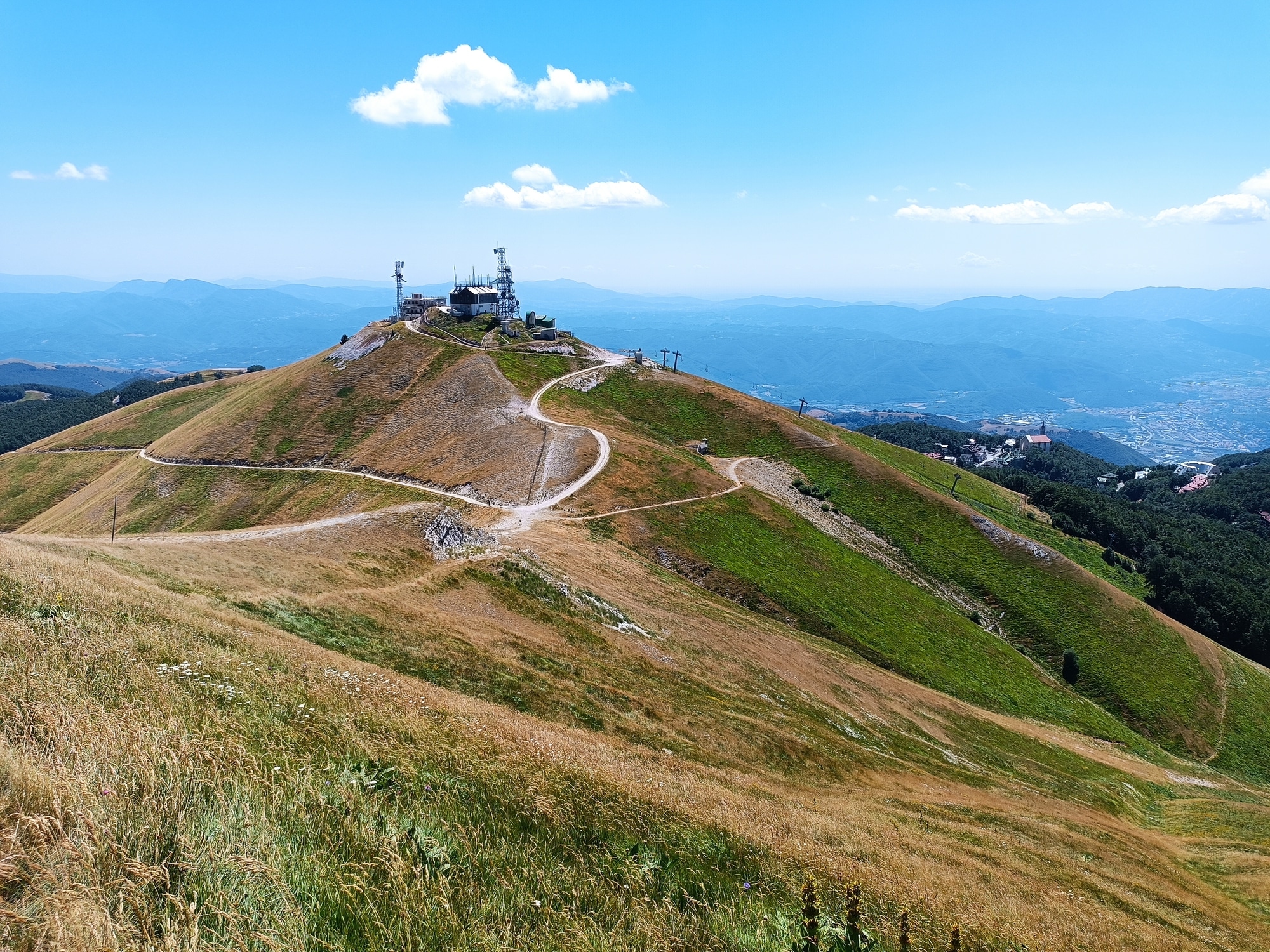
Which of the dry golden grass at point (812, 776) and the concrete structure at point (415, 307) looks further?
the concrete structure at point (415, 307)

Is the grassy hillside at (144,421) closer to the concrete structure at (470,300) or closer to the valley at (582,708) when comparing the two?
the valley at (582,708)

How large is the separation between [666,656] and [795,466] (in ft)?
212

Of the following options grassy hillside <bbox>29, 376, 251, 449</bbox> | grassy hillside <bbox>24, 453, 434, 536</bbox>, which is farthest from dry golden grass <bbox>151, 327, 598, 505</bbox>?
grassy hillside <bbox>29, 376, 251, 449</bbox>

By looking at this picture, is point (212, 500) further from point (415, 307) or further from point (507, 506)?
point (415, 307)

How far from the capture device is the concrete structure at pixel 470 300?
139375 millimetres

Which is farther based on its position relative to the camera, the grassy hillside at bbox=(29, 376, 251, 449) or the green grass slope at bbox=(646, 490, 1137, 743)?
the grassy hillside at bbox=(29, 376, 251, 449)

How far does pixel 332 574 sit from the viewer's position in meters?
33.8

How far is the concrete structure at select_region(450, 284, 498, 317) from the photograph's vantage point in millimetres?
139375

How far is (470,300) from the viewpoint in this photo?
13988cm

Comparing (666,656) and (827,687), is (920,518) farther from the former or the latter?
(666,656)

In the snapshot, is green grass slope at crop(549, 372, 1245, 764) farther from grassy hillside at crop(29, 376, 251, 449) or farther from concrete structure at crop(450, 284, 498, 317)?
grassy hillside at crop(29, 376, 251, 449)

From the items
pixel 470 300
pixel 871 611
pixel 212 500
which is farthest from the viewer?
pixel 470 300

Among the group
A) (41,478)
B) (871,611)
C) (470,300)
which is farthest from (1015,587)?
(41,478)

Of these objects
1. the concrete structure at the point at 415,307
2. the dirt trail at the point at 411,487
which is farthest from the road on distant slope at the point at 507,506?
the concrete structure at the point at 415,307
